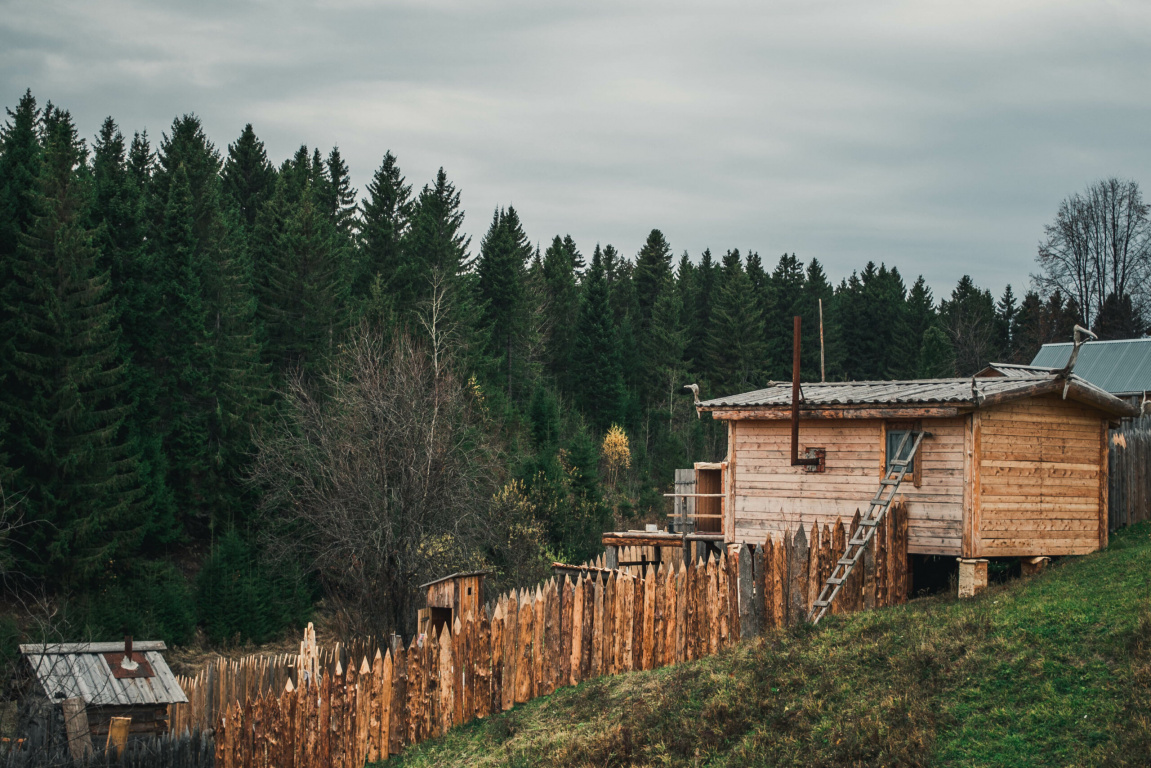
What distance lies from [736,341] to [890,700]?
63.3 meters

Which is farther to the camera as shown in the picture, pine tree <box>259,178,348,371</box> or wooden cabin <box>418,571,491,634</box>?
pine tree <box>259,178,348,371</box>

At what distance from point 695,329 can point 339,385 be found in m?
51.3

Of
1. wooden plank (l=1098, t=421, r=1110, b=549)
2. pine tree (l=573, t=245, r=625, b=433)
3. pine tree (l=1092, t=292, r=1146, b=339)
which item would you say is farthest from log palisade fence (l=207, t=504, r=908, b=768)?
pine tree (l=1092, t=292, r=1146, b=339)

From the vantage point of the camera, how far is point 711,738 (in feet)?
37.3

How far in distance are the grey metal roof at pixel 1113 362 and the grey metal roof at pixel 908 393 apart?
85.7 feet

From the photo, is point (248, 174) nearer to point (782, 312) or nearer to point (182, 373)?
point (182, 373)

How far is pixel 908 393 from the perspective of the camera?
18500mm

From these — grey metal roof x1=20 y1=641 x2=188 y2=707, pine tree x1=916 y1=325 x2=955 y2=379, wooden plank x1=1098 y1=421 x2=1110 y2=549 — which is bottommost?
grey metal roof x1=20 y1=641 x2=188 y2=707

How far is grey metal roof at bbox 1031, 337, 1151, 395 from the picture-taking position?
139 ft

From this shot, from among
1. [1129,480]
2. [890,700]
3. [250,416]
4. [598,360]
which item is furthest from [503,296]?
[890,700]

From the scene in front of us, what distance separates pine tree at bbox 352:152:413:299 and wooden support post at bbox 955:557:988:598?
38.4m

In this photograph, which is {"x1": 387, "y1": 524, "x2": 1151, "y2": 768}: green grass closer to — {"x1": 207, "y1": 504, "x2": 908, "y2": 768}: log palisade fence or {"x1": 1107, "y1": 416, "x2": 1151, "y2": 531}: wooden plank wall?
{"x1": 207, "y1": 504, "x2": 908, "y2": 768}: log palisade fence

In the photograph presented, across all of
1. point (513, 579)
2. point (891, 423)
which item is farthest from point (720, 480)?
point (513, 579)

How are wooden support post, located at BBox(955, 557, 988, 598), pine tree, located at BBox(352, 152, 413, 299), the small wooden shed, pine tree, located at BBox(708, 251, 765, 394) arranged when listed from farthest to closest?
pine tree, located at BBox(708, 251, 765, 394), pine tree, located at BBox(352, 152, 413, 299), the small wooden shed, wooden support post, located at BBox(955, 557, 988, 598)
